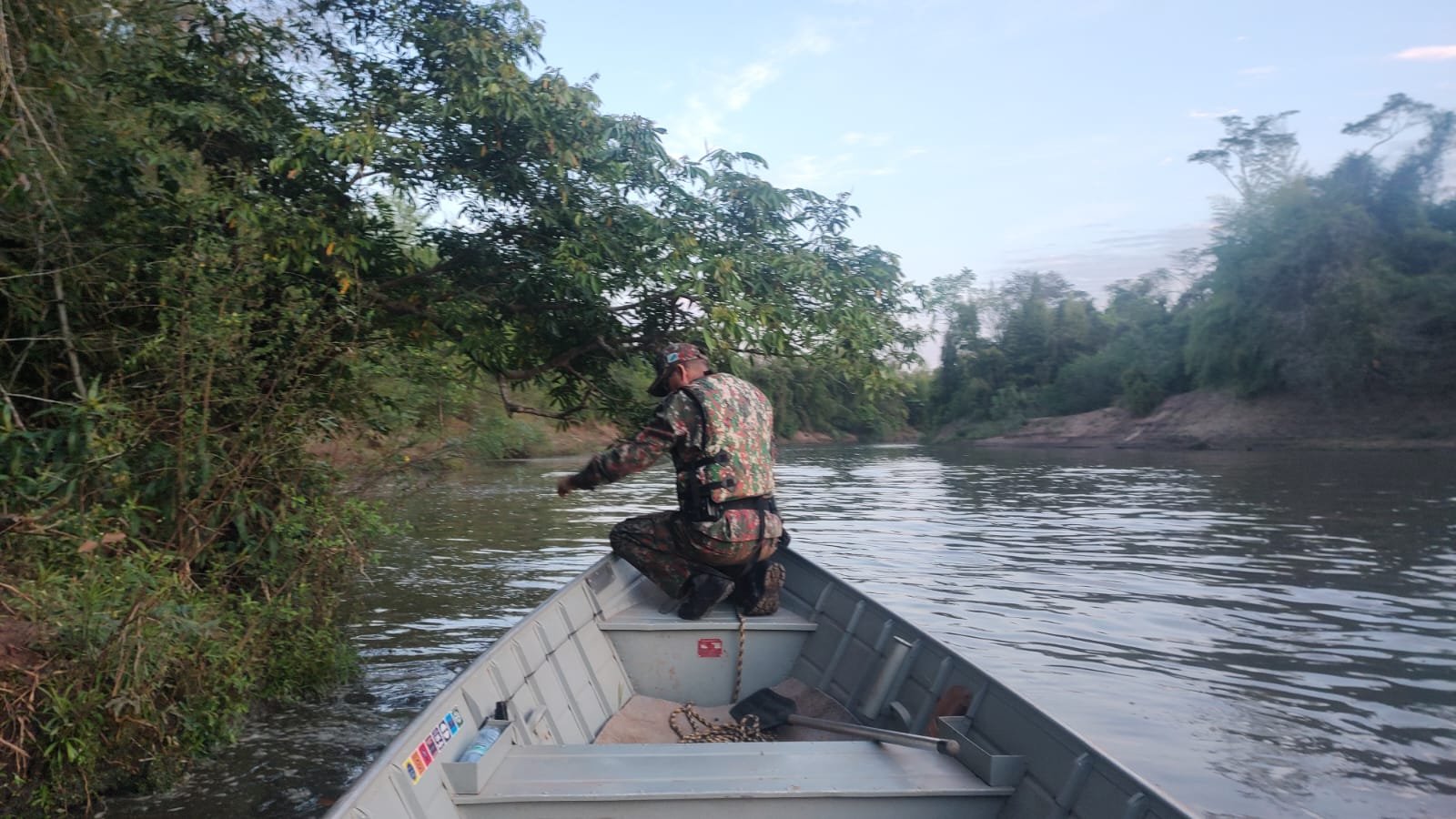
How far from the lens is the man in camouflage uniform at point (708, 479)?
5609mm

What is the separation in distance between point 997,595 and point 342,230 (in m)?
7.99

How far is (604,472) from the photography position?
5688mm

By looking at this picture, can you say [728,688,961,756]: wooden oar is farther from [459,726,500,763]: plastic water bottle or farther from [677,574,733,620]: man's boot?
[459,726,500,763]: plastic water bottle

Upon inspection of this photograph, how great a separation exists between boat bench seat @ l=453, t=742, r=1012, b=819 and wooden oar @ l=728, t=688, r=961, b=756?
45 mm

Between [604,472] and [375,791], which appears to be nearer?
[375,791]

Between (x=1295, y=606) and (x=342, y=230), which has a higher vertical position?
(x=342, y=230)

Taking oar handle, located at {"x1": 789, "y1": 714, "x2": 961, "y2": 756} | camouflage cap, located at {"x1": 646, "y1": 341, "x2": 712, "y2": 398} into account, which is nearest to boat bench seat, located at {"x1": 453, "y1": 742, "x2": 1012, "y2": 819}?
oar handle, located at {"x1": 789, "y1": 714, "x2": 961, "y2": 756}

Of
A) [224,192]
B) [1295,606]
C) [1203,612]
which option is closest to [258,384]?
[224,192]

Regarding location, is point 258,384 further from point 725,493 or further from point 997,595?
point 997,595

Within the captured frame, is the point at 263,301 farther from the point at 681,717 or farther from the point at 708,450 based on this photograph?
the point at 681,717

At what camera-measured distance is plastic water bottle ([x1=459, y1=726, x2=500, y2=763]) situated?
11.7 feet

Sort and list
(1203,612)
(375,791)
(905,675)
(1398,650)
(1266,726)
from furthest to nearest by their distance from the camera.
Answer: (1203,612)
(1398,650)
(1266,726)
(905,675)
(375,791)

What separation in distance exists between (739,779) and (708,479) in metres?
2.24

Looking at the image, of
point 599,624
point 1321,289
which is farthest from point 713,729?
point 1321,289
